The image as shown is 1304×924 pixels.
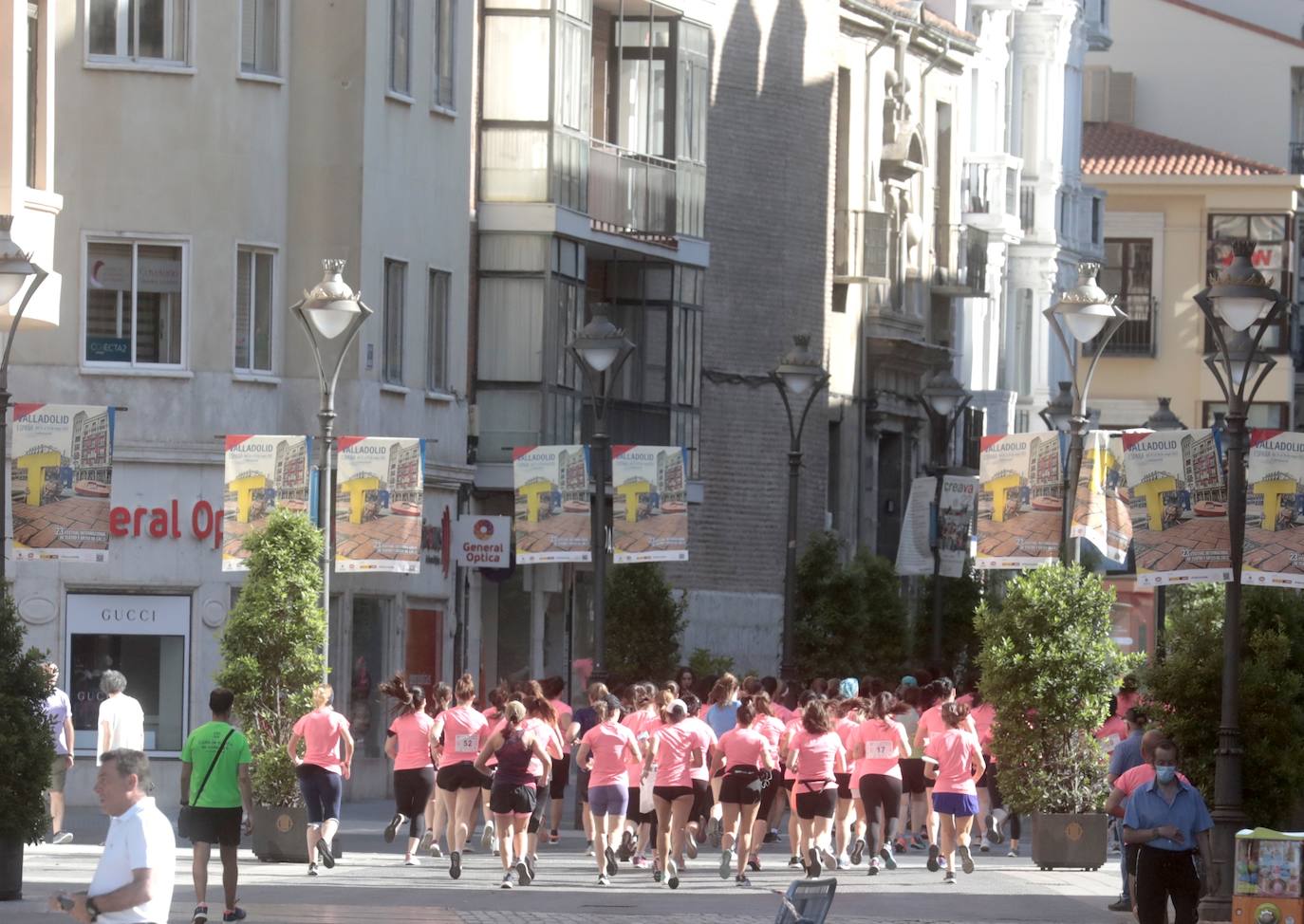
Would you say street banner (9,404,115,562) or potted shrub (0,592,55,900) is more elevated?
street banner (9,404,115,562)

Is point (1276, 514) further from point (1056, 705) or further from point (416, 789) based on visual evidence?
point (416, 789)

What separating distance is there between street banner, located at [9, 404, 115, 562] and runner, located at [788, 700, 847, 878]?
23.3ft

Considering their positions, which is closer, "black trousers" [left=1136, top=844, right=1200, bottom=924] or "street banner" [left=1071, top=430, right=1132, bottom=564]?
"black trousers" [left=1136, top=844, right=1200, bottom=924]

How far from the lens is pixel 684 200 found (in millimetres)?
47469

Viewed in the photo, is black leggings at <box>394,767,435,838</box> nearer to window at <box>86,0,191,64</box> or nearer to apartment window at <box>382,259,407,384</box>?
apartment window at <box>382,259,407,384</box>

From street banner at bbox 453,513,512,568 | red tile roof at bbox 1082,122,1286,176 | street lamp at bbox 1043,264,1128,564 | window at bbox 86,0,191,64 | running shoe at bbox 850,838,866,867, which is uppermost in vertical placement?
red tile roof at bbox 1082,122,1286,176

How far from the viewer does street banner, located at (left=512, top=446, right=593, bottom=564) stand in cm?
3466

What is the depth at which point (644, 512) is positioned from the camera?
1389 inches

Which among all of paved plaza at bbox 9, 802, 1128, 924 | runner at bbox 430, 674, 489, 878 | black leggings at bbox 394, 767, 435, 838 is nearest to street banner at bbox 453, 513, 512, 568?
paved plaza at bbox 9, 802, 1128, 924

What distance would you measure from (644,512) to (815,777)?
7391mm

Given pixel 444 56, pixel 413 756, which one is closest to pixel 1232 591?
pixel 413 756

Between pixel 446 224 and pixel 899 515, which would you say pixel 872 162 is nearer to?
pixel 899 515

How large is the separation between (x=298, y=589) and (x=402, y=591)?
10729 millimetres

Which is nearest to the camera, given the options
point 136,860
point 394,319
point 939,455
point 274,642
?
point 136,860
